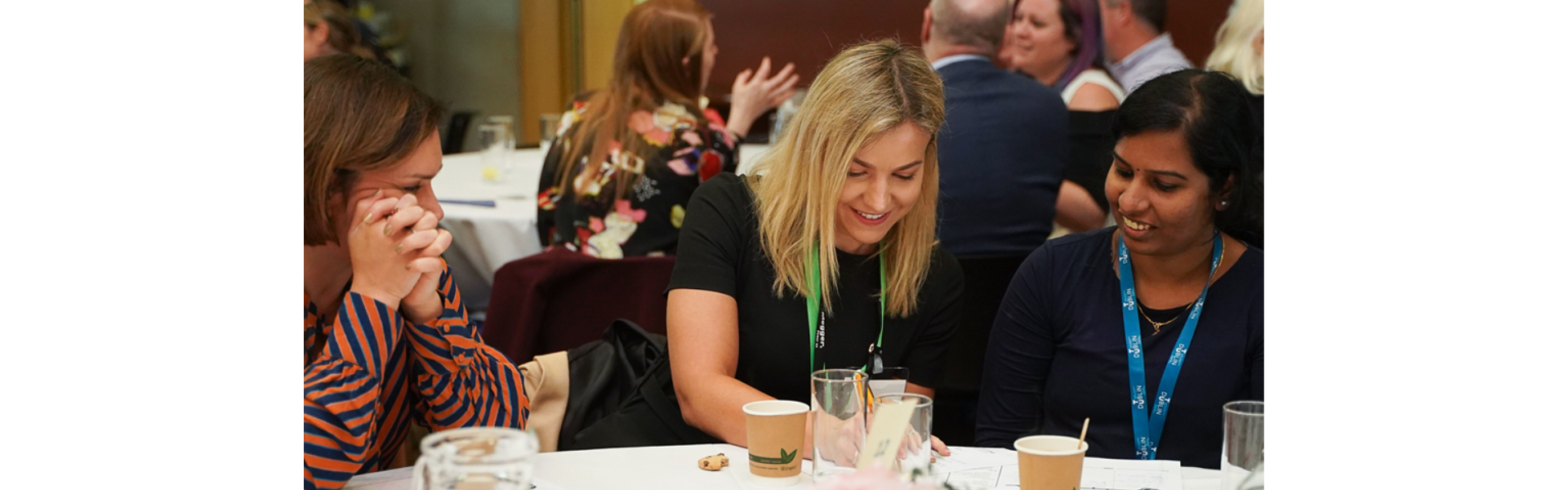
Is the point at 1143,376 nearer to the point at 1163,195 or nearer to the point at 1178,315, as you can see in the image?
the point at 1178,315

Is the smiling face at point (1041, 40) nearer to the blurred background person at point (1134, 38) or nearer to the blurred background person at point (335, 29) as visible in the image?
the blurred background person at point (1134, 38)

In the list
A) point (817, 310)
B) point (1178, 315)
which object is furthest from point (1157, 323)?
point (817, 310)

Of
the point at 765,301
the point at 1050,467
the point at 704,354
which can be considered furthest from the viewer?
the point at 765,301

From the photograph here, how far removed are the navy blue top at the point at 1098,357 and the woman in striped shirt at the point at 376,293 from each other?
893 millimetres

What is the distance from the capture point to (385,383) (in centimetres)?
159

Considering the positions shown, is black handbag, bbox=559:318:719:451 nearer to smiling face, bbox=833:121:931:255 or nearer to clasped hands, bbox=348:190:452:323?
smiling face, bbox=833:121:931:255

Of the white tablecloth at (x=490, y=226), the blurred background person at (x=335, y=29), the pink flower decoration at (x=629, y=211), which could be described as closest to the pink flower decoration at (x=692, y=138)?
the pink flower decoration at (x=629, y=211)

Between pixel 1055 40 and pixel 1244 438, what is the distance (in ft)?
8.91

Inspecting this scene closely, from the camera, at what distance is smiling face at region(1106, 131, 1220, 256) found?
195cm

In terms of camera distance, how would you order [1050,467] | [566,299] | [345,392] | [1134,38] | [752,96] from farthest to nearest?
1. [1134,38]
2. [752,96]
3. [566,299]
4. [345,392]
5. [1050,467]

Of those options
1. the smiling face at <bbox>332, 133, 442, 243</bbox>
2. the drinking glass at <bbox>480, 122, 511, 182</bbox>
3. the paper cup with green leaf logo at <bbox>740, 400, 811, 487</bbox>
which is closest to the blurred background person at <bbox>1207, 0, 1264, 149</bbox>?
the paper cup with green leaf logo at <bbox>740, 400, 811, 487</bbox>

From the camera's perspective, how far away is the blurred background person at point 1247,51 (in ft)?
7.23
